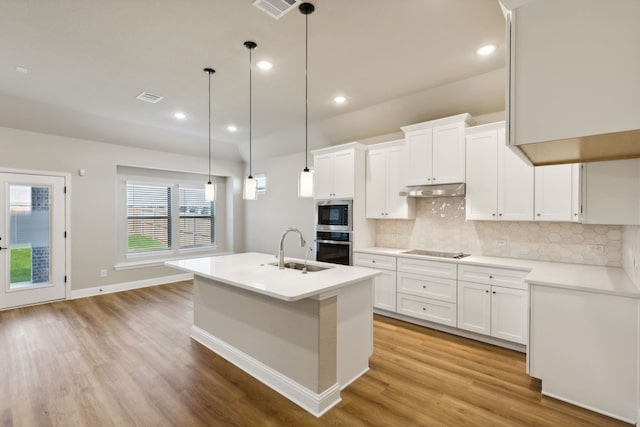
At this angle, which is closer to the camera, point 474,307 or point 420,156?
point 474,307

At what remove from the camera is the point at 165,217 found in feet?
21.6

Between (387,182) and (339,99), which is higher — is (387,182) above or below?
below

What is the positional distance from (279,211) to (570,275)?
16.4ft

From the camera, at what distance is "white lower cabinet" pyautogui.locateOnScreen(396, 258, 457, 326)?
140 inches

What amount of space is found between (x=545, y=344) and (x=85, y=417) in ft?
11.4

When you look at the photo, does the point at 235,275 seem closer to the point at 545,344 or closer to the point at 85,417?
the point at 85,417

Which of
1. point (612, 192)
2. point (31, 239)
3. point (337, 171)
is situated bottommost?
point (31, 239)

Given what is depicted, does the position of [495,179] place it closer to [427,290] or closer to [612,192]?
[612,192]

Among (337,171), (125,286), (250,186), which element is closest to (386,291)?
(337,171)

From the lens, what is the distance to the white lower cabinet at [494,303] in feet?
10.1

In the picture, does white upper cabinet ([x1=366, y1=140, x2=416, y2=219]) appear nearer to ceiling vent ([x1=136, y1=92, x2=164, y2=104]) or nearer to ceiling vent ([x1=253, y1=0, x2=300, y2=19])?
ceiling vent ([x1=253, y1=0, x2=300, y2=19])

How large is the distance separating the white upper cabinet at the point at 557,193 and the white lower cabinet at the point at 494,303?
27.0 inches

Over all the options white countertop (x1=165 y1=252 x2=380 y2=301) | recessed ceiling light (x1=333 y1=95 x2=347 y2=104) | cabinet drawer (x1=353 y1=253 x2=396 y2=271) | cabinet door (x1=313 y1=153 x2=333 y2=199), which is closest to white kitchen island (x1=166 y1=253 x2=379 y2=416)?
white countertop (x1=165 y1=252 x2=380 y2=301)

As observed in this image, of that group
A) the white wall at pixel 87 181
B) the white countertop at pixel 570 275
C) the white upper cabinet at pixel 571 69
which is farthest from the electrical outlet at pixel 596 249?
the white wall at pixel 87 181
